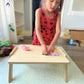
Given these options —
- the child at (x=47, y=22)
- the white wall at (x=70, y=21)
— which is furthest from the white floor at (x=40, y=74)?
the white wall at (x=70, y=21)

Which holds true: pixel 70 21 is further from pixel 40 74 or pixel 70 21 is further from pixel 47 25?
pixel 40 74

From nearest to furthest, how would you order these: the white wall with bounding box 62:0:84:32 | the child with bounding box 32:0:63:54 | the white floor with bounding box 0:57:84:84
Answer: the white floor with bounding box 0:57:84:84 → the child with bounding box 32:0:63:54 → the white wall with bounding box 62:0:84:32

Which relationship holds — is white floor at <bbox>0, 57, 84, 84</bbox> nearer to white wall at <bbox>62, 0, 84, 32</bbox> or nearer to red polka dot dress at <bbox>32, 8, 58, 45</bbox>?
red polka dot dress at <bbox>32, 8, 58, 45</bbox>

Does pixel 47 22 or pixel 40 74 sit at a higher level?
pixel 47 22

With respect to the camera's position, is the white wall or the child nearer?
the child

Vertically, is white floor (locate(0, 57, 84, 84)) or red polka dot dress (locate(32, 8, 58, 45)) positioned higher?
red polka dot dress (locate(32, 8, 58, 45))

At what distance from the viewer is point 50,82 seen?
1.91 feet

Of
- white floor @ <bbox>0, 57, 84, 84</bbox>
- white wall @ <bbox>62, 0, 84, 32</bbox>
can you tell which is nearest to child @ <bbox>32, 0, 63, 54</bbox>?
white floor @ <bbox>0, 57, 84, 84</bbox>

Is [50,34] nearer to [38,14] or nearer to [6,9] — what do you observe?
[38,14]

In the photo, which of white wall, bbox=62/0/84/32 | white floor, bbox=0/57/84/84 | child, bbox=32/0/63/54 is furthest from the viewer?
white wall, bbox=62/0/84/32

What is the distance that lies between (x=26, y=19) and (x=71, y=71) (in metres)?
1.59

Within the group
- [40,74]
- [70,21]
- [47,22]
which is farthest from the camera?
Answer: [70,21]

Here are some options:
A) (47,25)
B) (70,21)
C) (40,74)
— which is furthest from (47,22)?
(70,21)

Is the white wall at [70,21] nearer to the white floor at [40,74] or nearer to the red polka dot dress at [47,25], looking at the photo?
the red polka dot dress at [47,25]
